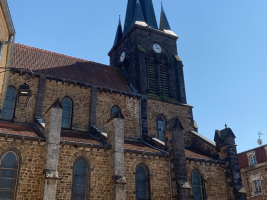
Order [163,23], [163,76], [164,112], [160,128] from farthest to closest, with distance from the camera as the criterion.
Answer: [163,23] < [163,76] < [164,112] < [160,128]

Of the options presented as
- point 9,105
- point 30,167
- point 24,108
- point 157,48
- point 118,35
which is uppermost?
point 118,35

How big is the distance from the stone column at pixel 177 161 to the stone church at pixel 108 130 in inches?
2.3

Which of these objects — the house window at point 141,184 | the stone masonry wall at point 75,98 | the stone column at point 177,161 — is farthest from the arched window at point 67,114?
the stone column at point 177,161

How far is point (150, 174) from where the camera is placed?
17.0 metres

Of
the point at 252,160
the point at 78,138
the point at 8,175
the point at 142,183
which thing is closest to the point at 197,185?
the point at 142,183

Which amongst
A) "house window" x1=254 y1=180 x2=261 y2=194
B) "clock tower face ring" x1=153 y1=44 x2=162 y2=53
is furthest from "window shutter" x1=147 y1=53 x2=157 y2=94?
"house window" x1=254 y1=180 x2=261 y2=194

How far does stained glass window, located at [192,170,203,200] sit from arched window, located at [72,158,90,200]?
7.21 m

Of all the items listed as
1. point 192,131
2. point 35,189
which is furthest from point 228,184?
point 35,189

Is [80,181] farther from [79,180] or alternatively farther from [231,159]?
[231,159]

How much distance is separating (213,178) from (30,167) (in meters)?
11.8

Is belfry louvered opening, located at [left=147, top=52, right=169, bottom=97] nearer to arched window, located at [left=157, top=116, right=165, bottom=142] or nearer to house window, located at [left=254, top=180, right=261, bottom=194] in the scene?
arched window, located at [left=157, top=116, right=165, bottom=142]

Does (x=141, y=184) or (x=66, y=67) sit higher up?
(x=66, y=67)

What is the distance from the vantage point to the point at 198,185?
1866 cm

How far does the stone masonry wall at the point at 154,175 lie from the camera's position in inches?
639
